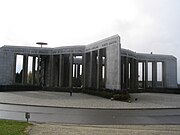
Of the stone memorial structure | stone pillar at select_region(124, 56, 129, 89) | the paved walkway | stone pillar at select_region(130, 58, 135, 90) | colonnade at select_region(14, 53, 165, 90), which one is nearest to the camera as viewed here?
the paved walkway

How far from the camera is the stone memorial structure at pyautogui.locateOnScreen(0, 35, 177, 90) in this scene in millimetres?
44316

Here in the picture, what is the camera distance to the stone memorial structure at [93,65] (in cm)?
4432

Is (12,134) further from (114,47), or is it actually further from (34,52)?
(34,52)

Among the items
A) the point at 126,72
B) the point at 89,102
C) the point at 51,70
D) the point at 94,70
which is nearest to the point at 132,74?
the point at 126,72

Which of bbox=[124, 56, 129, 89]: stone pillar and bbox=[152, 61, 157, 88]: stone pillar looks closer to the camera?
bbox=[124, 56, 129, 89]: stone pillar

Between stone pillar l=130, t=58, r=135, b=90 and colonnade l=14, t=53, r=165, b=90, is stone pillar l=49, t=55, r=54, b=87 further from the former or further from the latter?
stone pillar l=130, t=58, r=135, b=90

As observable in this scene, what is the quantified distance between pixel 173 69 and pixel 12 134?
71183 mm

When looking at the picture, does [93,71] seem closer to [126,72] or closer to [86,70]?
[86,70]

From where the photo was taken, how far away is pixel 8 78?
62.0 meters

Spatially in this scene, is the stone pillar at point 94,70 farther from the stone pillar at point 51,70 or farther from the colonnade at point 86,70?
the stone pillar at point 51,70

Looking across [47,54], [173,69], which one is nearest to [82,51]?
[47,54]

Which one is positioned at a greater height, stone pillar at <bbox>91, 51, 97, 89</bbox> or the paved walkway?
stone pillar at <bbox>91, 51, 97, 89</bbox>

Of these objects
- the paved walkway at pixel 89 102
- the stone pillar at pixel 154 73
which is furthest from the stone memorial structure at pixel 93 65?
the paved walkway at pixel 89 102

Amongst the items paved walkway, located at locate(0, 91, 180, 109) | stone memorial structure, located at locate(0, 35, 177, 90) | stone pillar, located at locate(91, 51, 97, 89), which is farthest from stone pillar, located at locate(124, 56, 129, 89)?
paved walkway, located at locate(0, 91, 180, 109)
